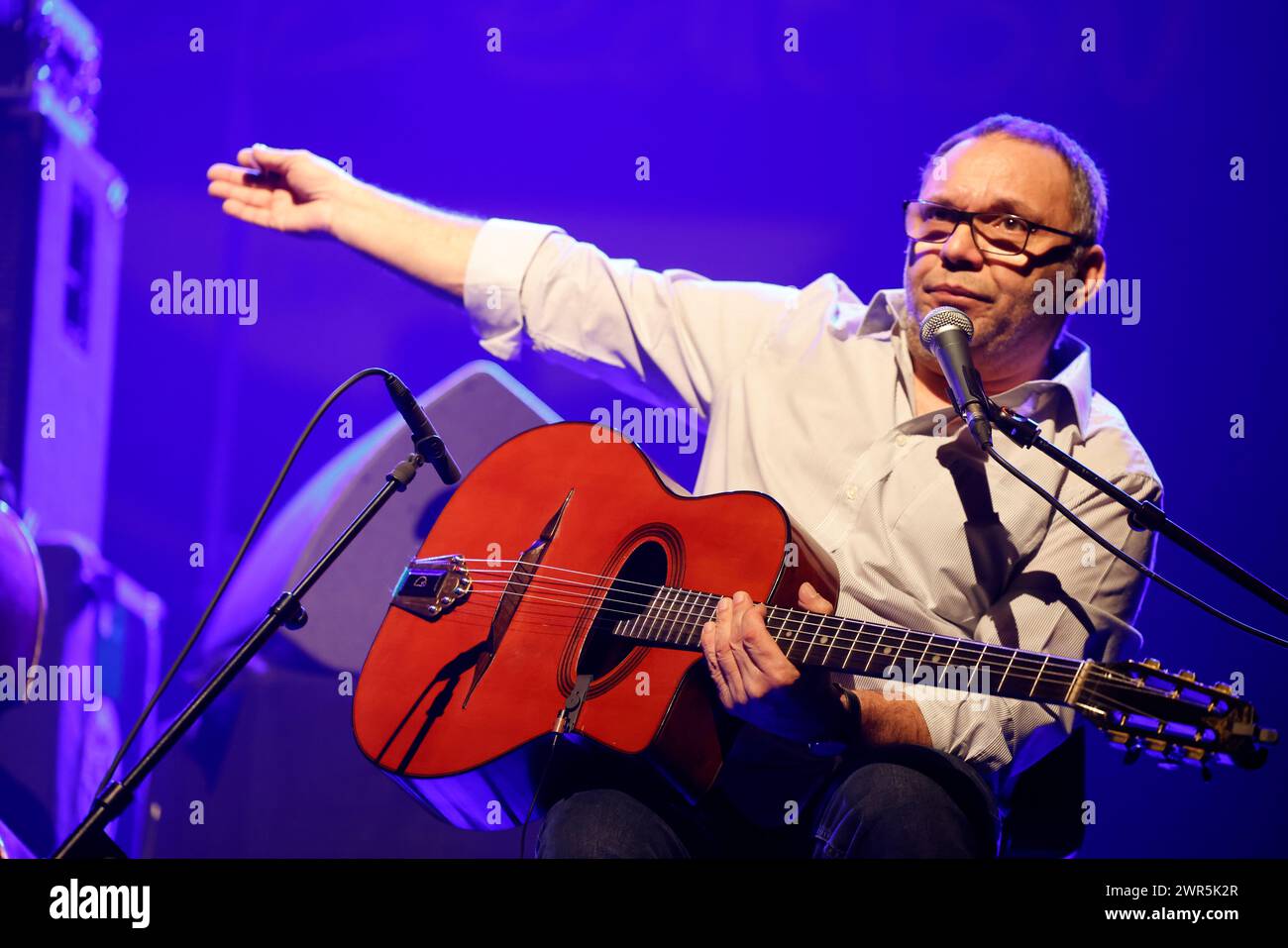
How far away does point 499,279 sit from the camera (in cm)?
283

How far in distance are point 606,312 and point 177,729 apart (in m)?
1.33

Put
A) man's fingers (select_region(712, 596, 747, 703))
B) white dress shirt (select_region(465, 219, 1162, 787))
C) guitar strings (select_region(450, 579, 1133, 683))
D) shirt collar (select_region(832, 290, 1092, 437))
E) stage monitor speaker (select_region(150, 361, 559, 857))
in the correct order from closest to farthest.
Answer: guitar strings (select_region(450, 579, 1133, 683)) → man's fingers (select_region(712, 596, 747, 703)) → white dress shirt (select_region(465, 219, 1162, 787)) → shirt collar (select_region(832, 290, 1092, 437)) → stage monitor speaker (select_region(150, 361, 559, 857))

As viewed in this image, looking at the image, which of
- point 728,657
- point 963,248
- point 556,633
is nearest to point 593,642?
point 556,633

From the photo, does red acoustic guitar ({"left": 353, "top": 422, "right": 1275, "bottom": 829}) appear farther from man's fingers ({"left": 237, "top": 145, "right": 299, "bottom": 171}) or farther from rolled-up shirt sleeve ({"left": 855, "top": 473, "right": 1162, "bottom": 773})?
man's fingers ({"left": 237, "top": 145, "right": 299, "bottom": 171})

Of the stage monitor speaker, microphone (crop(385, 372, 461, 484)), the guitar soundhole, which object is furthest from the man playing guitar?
microphone (crop(385, 372, 461, 484))

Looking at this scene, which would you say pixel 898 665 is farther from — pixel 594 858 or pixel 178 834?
pixel 178 834

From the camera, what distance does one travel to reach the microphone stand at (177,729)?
2045 mm

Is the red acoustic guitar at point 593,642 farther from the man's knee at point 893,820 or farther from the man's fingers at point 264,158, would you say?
the man's fingers at point 264,158

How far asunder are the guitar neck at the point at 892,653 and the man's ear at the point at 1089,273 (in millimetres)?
1063

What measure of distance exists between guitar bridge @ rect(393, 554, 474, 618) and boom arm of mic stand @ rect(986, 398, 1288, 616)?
1.10 metres

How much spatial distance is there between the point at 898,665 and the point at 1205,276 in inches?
54.7

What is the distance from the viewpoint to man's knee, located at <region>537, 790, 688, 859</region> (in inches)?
84.8

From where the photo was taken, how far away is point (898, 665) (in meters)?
2.11
